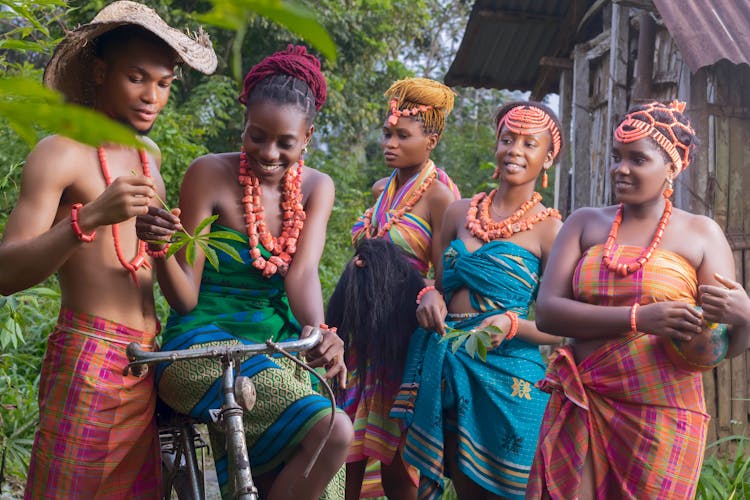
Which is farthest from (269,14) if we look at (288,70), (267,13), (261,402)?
(288,70)

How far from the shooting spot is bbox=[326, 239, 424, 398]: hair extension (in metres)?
4.38

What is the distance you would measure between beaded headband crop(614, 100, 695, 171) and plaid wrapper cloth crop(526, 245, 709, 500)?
0.42 metres

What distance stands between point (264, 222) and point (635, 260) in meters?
1.38

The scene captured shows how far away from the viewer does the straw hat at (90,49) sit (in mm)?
2975

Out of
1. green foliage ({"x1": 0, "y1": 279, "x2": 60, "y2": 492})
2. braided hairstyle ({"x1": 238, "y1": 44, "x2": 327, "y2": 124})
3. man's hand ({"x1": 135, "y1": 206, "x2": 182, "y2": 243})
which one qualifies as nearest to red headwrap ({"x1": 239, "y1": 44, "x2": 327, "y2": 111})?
braided hairstyle ({"x1": 238, "y1": 44, "x2": 327, "y2": 124})

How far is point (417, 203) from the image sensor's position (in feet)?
15.6

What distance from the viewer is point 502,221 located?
14.1 ft

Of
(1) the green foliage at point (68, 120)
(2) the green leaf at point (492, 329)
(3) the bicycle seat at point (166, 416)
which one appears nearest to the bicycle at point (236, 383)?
(3) the bicycle seat at point (166, 416)

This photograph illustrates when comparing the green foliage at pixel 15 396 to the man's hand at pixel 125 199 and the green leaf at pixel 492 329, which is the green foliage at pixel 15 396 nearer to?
the man's hand at pixel 125 199

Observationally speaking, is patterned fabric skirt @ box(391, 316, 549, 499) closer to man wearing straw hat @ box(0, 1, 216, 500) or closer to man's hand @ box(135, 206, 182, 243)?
man wearing straw hat @ box(0, 1, 216, 500)

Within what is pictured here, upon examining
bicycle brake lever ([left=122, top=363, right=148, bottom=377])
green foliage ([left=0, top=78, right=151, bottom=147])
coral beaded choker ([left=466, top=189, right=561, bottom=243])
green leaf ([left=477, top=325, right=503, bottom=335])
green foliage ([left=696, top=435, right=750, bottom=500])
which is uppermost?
coral beaded choker ([left=466, top=189, right=561, bottom=243])

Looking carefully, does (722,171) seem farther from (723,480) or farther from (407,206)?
(407,206)

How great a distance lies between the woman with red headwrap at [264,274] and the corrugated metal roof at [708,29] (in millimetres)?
3368

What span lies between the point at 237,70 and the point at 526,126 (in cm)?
376
